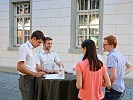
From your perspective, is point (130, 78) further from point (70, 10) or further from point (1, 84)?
point (1, 84)

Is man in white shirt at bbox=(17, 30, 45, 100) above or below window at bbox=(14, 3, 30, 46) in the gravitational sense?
below

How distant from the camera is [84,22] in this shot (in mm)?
11062

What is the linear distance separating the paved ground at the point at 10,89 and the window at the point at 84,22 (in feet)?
7.94

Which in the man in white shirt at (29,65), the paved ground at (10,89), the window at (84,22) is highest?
the window at (84,22)

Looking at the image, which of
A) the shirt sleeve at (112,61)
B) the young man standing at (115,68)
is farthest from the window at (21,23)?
the shirt sleeve at (112,61)

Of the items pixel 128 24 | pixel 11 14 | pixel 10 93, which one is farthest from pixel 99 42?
pixel 11 14

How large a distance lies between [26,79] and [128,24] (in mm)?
5859

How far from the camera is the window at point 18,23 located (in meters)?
12.9

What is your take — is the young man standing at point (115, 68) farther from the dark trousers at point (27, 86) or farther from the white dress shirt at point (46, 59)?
the white dress shirt at point (46, 59)

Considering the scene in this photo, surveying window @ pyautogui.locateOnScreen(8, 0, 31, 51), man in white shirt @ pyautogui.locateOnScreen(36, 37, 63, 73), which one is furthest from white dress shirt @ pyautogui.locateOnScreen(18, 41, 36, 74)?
window @ pyautogui.locateOnScreen(8, 0, 31, 51)

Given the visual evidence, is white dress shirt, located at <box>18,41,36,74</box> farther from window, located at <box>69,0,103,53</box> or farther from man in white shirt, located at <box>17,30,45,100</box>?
window, located at <box>69,0,103,53</box>

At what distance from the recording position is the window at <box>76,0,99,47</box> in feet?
35.3

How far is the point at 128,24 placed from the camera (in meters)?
9.71

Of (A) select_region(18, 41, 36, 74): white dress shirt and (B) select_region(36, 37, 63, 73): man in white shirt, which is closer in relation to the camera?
(A) select_region(18, 41, 36, 74): white dress shirt
